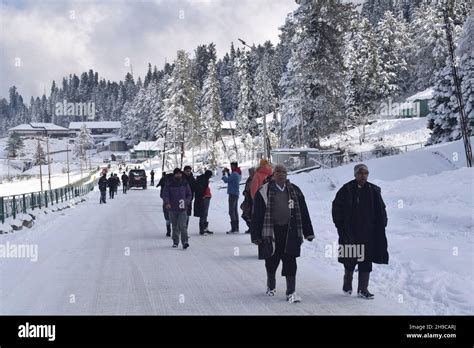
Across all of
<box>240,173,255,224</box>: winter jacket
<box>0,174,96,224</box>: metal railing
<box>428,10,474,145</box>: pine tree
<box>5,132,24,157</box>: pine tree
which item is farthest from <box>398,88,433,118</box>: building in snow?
<box>5,132,24,157</box>: pine tree

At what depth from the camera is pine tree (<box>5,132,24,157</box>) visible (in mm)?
160500

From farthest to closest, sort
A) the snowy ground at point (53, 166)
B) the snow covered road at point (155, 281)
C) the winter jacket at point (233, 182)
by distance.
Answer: the snowy ground at point (53, 166) → the winter jacket at point (233, 182) → the snow covered road at point (155, 281)

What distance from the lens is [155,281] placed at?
998cm

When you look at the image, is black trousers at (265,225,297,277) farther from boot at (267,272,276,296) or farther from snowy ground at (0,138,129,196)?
snowy ground at (0,138,129,196)

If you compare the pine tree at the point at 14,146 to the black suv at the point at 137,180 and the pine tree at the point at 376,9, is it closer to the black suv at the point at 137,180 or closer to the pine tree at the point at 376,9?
the pine tree at the point at 376,9

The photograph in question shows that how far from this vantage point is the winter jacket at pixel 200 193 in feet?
55.4

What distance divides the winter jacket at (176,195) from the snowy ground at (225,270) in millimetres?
1011

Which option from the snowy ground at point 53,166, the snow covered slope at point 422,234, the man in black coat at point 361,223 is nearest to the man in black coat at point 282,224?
the man in black coat at point 361,223

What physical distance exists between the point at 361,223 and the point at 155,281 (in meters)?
3.68

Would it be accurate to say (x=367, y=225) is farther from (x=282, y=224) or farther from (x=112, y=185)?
(x=112, y=185)

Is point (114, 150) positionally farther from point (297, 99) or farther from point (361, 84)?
point (297, 99)

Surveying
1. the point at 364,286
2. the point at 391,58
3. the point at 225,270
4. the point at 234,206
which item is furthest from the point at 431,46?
the point at 364,286

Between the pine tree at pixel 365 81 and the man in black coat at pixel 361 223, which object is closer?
the man in black coat at pixel 361 223
